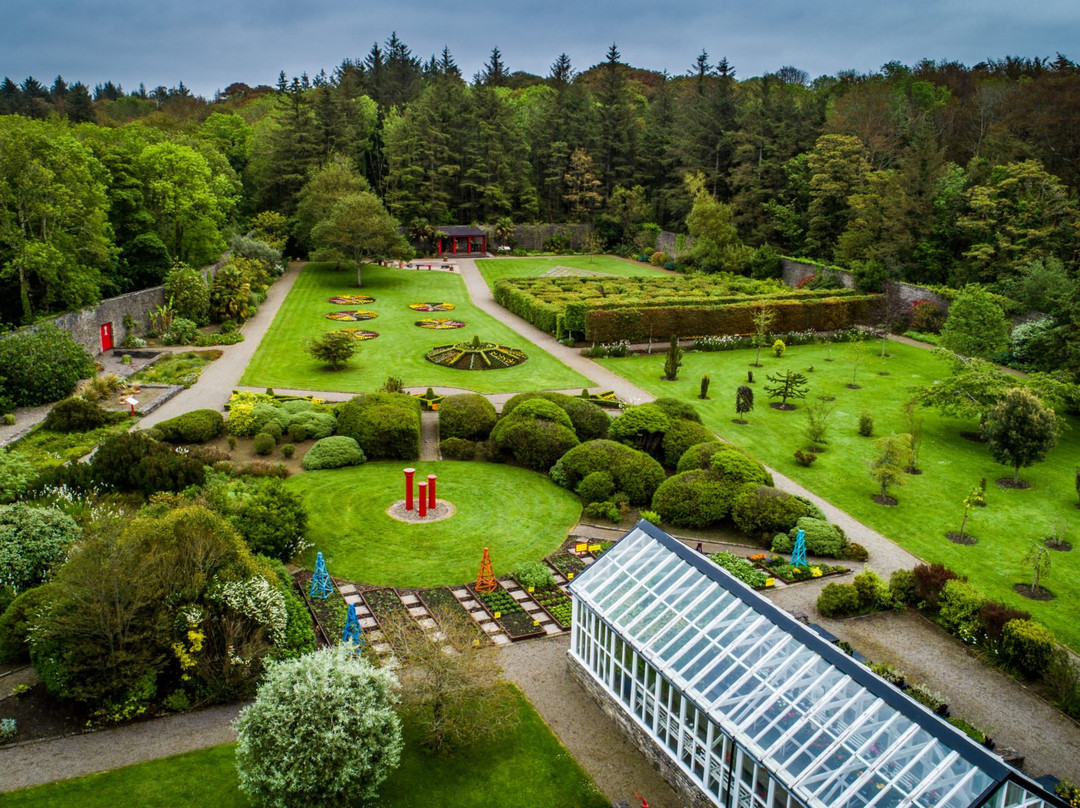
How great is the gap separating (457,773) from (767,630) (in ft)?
18.5

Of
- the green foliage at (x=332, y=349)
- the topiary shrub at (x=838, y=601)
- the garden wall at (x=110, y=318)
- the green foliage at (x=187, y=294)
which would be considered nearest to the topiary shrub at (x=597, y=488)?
the topiary shrub at (x=838, y=601)

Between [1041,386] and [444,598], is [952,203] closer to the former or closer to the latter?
[1041,386]

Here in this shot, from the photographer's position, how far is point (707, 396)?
34.4m

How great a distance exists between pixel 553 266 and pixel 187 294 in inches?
1334

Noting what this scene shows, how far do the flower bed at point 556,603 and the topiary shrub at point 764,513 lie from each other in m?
5.91

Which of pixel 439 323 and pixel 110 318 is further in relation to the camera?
pixel 439 323

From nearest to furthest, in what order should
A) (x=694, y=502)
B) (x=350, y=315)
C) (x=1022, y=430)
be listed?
(x=694, y=502), (x=1022, y=430), (x=350, y=315)

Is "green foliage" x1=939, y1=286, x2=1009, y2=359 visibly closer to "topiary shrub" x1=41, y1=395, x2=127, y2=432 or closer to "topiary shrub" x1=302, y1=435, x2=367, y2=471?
"topiary shrub" x1=302, y1=435, x2=367, y2=471

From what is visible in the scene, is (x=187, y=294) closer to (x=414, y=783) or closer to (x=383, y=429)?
(x=383, y=429)

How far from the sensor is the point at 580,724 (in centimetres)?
1428

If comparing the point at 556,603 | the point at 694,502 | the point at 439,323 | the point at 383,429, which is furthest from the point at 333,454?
the point at 439,323

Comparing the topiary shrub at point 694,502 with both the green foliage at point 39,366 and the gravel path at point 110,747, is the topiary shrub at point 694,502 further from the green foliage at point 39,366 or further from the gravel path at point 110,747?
the green foliage at point 39,366

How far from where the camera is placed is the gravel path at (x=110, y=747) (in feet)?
41.6

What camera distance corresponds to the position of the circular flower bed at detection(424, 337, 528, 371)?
37.7 meters
